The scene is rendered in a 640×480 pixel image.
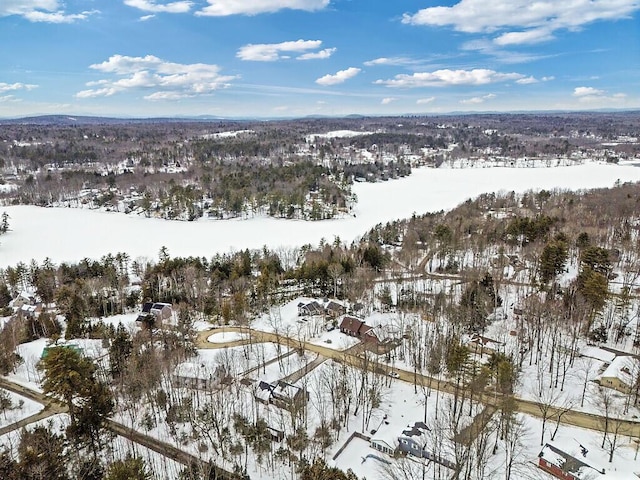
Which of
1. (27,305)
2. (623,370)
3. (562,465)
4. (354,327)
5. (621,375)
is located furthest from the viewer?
(27,305)

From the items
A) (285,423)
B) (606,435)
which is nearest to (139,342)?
(285,423)

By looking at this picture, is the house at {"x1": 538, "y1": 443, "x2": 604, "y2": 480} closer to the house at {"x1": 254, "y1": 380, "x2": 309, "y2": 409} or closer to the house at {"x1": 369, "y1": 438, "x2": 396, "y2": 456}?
the house at {"x1": 369, "y1": 438, "x2": 396, "y2": 456}

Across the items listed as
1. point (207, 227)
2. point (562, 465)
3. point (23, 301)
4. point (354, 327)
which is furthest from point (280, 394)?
point (207, 227)

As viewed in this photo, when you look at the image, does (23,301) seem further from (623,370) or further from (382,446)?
(623,370)

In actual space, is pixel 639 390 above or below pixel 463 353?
below

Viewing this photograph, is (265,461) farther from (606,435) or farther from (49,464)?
(606,435)

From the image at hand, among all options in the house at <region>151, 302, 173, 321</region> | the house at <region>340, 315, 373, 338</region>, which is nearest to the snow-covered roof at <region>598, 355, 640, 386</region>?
the house at <region>340, 315, 373, 338</region>

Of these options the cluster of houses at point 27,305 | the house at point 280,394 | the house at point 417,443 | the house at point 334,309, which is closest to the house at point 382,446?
the house at point 417,443
